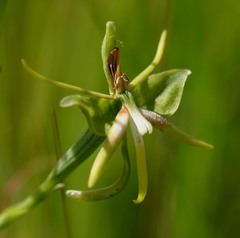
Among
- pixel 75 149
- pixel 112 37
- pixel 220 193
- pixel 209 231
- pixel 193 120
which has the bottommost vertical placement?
pixel 209 231

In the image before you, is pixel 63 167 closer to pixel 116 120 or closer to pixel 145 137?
pixel 116 120

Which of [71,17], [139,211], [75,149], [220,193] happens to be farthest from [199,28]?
[75,149]

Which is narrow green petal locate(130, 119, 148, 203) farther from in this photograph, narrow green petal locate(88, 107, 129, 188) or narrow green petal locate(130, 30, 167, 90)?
narrow green petal locate(130, 30, 167, 90)

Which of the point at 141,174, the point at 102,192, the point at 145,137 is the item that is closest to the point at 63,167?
the point at 102,192

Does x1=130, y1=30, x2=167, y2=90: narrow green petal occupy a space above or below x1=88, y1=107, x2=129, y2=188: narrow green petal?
above

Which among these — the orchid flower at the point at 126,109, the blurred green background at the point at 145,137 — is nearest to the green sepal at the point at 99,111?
the orchid flower at the point at 126,109

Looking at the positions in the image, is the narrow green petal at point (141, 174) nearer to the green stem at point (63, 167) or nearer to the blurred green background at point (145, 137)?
the green stem at point (63, 167)

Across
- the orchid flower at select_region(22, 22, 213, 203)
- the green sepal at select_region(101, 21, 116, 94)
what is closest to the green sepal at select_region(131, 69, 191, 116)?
the orchid flower at select_region(22, 22, 213, 203)

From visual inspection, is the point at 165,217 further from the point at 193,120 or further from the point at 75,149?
the point at 75,149
